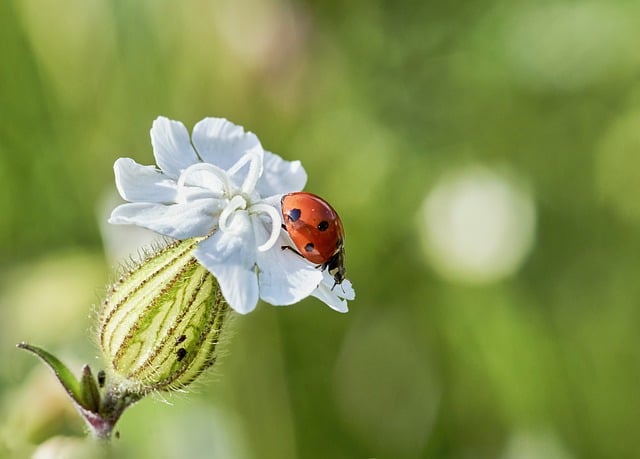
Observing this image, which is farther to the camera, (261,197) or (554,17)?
(554,17)

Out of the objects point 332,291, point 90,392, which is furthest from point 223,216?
point 90,392

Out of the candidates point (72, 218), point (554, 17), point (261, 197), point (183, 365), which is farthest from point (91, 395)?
point (554, 17)

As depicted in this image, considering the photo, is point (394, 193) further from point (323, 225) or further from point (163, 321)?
point (163, 321)

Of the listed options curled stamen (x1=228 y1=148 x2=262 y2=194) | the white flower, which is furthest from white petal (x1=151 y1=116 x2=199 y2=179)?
curled stamen (x1=228 y1=148 x2=262 y2=194)

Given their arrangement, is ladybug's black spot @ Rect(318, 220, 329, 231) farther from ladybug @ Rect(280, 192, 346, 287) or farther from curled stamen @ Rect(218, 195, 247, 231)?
curled stamen @ Rect(218, 195, 247, 231)

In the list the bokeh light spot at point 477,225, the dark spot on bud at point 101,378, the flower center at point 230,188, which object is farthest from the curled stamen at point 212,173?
the bokeh light spot at point 477,225

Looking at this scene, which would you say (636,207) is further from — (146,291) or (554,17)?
(146,291)
